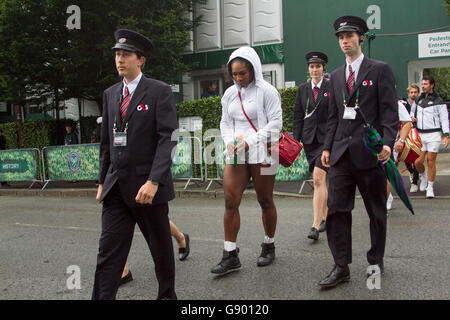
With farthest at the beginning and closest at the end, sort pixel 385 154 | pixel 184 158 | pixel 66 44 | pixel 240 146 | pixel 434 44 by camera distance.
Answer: pixel 434 44, pixel 66 44, pixel 184 158, pixel 240 146, pixel 385 154

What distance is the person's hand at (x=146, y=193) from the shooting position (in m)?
3.21

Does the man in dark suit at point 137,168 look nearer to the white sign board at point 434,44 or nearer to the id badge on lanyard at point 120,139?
the id badge on lanyard at point 120,139

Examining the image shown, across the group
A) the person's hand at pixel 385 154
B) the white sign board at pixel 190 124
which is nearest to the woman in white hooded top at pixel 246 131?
the person's hand at pixel 385 154

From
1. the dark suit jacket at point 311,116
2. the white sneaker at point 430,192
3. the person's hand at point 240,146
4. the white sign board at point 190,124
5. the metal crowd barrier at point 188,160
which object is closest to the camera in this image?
the person's hand at point 240,146

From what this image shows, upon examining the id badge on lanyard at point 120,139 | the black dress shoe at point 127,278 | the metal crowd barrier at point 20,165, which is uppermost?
the id badge on lanyard at point 120,139

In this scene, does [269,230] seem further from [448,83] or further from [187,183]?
[448,83]

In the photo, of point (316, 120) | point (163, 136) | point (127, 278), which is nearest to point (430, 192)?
point (316, 120)

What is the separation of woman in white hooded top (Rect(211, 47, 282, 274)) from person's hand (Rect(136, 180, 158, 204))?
1261mm

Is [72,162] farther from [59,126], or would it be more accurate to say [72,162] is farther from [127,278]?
[127,278]

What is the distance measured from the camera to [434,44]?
15.1m

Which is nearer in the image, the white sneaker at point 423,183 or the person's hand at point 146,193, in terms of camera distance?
the person's hand at point 146,193

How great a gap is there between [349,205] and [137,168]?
70.9 inches

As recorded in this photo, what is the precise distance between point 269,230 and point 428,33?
12.9 metres

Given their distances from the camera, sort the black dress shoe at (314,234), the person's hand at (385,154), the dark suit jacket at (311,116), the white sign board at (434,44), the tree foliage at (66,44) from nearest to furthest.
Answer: the person's hand at (385,154) < the black dress shoe at (314,234) < the dark suit jacket at (311,116) < the tree foliage at (66,44) < the white sign board at (434,44)
